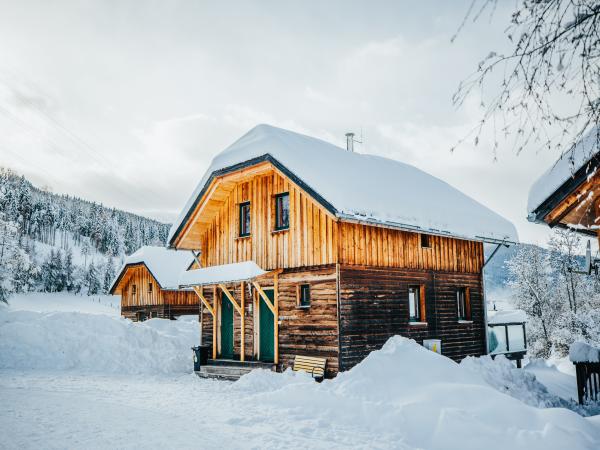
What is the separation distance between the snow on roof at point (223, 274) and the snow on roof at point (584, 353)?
8034 millimetres

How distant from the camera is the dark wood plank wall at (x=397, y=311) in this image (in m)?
12.8

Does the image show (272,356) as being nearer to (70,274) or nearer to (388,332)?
(388,332)

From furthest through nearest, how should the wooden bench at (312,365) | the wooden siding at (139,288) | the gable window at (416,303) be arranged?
the wooden siding at (139,288) < the gable window at (416,303) < the wooden bench at (312,365)

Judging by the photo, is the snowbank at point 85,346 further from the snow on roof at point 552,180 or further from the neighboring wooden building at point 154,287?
the snow on roof at point 552,180

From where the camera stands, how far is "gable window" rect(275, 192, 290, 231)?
14625 millimetres

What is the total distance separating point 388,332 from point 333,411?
5.32 m

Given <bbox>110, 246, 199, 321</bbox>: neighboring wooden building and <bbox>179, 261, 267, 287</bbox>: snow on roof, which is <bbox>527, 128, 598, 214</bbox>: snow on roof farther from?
<bbox>110, 246, 199, 321</bbox>: neighboring wooden building

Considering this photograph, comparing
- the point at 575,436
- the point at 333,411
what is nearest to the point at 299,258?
the point at 333,411

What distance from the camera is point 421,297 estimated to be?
15.3 m

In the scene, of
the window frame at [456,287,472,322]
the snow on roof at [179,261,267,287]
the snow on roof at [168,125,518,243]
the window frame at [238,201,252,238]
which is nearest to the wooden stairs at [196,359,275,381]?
the snow on roof at [179,261,267,287]

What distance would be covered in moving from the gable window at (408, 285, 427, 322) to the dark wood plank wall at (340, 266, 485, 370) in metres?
0.17

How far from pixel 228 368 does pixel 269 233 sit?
178 inches

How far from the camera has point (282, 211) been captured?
14.8 m

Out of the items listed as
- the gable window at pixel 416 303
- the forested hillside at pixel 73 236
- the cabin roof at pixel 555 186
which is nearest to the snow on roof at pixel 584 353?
the cabin roof at pixel 555 186
